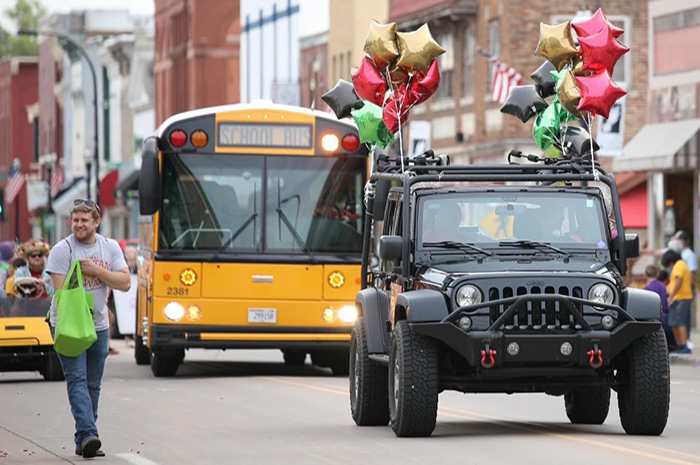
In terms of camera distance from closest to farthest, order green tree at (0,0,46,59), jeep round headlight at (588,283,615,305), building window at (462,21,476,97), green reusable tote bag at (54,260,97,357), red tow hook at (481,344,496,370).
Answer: green reusable tote bag at (54,260,97,357) → red tow hook at (481,344,496,370) → jeep round headlight at (588,283,615,305) → building window at (462,21,476,97) → green tree at (0,0,46,59)

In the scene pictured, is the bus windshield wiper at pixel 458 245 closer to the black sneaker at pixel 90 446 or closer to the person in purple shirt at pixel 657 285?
the black sneaker at pixel 90 446

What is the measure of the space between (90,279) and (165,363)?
397 inches

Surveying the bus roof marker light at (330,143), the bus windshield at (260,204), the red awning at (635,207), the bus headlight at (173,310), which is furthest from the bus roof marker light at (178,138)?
the red awning at (635,207)

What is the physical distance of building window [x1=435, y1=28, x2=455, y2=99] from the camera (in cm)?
5072

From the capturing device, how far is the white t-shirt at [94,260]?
13.2m

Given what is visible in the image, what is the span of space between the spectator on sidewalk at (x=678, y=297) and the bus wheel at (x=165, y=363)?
7972mm

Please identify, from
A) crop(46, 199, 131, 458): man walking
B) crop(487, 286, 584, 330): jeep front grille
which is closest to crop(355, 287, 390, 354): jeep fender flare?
crop(487, 286, 584, 330): jeep front grille

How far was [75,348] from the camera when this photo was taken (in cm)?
1292

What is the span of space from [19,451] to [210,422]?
102 inches

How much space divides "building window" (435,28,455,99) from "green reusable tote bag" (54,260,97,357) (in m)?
38.0

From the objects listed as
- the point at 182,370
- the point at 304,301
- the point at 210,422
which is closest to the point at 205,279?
the point at 304,301

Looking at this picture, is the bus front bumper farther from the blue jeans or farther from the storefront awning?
the storefront awning

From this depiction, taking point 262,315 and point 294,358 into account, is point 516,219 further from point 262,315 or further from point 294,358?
point 294,358

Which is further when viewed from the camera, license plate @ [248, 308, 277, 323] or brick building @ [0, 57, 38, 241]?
brick building @ [0, 57, 38, 241]
